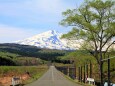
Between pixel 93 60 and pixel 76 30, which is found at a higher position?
pixel 76 30

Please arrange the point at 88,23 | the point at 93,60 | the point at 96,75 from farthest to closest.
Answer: the point at 96,75 < the point at 93,60 < the point at 88,23

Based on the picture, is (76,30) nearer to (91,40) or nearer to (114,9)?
(91,40)

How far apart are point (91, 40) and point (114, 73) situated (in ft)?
36.0

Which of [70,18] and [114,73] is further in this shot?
[114,73]

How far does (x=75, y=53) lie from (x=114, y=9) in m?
7.92

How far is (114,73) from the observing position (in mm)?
60375

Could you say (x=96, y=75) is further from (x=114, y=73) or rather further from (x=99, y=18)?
(x=99, y=18)

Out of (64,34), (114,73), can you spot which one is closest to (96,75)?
(114,73)

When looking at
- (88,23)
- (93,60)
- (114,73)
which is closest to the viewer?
(88,23)

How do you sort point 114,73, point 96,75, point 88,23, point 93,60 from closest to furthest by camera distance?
point 88,23, point 93,60, point 114,73, point 96,75

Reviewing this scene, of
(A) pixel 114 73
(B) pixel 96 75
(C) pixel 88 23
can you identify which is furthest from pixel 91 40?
(B) pixel 96 75

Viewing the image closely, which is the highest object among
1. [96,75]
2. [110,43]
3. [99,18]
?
[99,18]

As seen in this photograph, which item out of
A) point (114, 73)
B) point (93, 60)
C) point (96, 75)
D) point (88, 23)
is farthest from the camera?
point (96, 75)

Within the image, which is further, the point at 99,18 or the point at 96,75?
the point at 96,75
